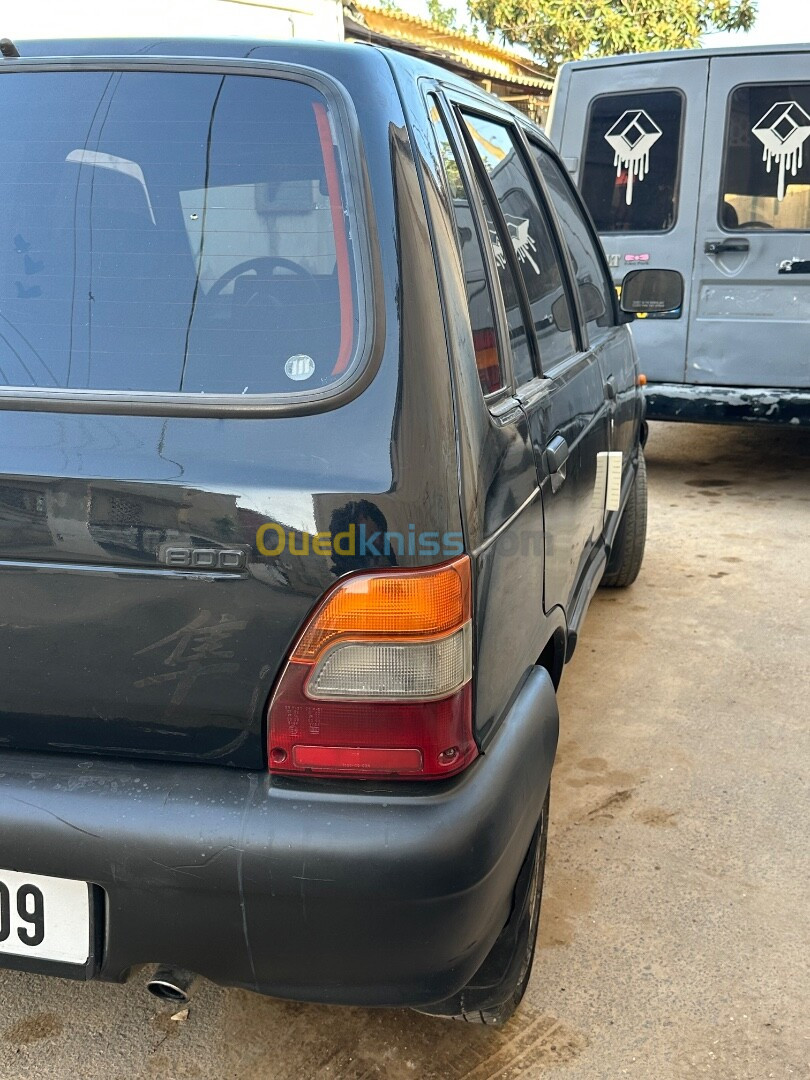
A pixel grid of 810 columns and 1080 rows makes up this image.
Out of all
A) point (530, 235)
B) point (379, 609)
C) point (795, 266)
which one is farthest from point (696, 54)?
point (379, 609)

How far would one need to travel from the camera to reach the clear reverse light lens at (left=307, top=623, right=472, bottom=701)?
148 centimetres

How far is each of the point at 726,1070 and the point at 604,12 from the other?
22101 mm

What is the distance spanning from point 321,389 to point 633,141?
5098 mm

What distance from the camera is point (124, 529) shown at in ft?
4.83

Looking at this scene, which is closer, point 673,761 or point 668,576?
point 673,761

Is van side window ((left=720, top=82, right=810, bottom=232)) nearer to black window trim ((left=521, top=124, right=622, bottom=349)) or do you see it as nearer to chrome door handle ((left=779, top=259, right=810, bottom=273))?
chrome door handle ((left=779, top=259, right=810, bottom=273))

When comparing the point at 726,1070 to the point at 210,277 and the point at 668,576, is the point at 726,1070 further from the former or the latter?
the point at 668,576

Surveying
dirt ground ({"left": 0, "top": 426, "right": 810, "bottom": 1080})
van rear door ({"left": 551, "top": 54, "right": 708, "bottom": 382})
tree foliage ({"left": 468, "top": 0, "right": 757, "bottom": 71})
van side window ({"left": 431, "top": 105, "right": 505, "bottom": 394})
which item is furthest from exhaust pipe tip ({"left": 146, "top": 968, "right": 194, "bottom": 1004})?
tree foliage ({"left": 468, "top": 0, "right": 757, "bottom": 71})

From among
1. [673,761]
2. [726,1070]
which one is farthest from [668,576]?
[726,1070]

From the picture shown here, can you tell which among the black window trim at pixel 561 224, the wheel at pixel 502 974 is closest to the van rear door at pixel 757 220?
the black window trim at pixel 561 224

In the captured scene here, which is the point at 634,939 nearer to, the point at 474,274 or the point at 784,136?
the point at 474,274

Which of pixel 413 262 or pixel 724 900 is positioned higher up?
pixel 413 262

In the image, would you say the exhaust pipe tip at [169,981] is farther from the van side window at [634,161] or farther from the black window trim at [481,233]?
the van side window at [634,161]

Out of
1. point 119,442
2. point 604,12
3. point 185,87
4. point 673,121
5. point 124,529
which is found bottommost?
point 124,529
